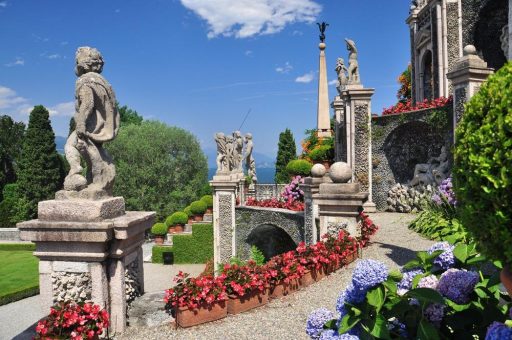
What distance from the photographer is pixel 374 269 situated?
208 cm

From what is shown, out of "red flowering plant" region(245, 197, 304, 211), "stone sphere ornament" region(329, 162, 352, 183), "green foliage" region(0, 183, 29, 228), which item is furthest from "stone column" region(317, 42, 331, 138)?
"green foliage" region(0, 183, 29, 228)

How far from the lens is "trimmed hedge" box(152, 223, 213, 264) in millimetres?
21359

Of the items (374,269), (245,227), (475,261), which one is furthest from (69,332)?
(245,227)

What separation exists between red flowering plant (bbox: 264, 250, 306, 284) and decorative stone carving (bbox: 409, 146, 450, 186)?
9.14 meters

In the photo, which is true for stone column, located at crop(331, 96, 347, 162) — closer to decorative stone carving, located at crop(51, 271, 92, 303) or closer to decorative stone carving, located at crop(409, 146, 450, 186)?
decorative stone carving, located at crop(409, 146, 450, 186)

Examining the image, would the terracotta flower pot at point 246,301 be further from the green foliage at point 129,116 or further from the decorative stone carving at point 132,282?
the green foliage at point 129,116

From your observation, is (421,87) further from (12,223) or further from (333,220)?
(12,223)

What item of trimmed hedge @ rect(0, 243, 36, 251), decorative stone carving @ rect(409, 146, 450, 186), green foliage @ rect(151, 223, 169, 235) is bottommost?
trimmed hedge @ rect(0, 243, 36, 251)

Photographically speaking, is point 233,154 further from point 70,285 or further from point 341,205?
point 70,285

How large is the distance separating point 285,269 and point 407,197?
985 cm

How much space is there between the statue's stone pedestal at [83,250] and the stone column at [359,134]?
459 inches

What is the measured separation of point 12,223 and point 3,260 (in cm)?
1090

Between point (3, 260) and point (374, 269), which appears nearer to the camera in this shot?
point (374, 269)

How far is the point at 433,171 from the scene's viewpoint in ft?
44.8
